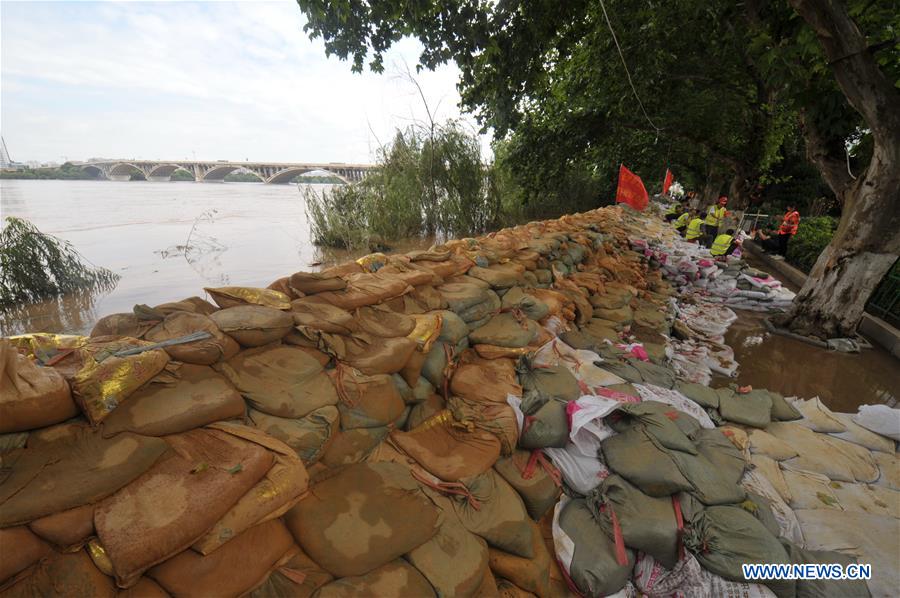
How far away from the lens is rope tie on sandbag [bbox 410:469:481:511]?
1423 millimetres

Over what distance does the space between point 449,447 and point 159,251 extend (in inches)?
277

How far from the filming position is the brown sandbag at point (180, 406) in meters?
1.03

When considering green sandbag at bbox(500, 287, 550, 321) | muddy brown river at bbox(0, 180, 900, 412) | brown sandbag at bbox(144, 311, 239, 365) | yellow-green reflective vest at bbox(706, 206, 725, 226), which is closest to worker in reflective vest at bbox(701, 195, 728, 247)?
yellow-green reflective vest at bbox(706, 206, 725, 226)

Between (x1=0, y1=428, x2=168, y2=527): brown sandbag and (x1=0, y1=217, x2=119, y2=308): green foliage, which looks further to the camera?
(x1=0, y1=217, x2=119, y2=308): green foliage

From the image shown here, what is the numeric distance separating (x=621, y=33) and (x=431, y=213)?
13.5 feet

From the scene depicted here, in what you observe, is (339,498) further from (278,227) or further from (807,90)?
(278,227)

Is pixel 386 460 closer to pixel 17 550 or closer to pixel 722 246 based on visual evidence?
pixel 17 550

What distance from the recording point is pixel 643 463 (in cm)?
158

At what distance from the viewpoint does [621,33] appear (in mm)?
4902

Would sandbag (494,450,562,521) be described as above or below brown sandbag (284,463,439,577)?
below

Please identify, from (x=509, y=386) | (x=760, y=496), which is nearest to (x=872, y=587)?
(x=760, y=496)

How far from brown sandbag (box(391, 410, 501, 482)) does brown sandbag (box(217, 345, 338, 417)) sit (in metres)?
0.41

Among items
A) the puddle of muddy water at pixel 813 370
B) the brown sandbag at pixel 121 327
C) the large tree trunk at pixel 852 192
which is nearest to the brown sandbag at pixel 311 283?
the brown sandbag at pixel 121 327

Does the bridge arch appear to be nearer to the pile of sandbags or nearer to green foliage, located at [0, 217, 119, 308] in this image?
green foliage, located at [0, 217, 119, 308]
